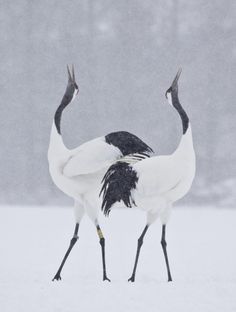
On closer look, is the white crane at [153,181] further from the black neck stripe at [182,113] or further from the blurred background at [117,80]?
the blurred background at [117,80]

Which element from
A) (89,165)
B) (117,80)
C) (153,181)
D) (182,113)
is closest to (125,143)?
(89,165)

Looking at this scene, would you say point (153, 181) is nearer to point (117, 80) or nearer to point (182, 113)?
point (182, 113)

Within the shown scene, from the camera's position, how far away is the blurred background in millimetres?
22469

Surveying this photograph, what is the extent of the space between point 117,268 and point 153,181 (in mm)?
2075

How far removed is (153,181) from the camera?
7145 millimetres

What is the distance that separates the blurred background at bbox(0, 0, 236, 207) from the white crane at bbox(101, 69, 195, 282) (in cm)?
1470

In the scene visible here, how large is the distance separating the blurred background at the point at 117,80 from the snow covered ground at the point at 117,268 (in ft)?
20.5

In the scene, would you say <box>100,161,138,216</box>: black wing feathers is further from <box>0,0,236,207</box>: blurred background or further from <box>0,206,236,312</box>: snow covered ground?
<box>0,0,236,207</box>: blurred background

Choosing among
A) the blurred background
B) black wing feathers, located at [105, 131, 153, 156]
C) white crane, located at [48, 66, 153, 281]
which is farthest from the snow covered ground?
the blurred background

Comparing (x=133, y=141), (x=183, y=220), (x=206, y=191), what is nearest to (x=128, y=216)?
(x=183, y=220)

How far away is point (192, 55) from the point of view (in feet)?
76.4

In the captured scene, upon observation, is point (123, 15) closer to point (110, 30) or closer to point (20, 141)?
point (110, 30)

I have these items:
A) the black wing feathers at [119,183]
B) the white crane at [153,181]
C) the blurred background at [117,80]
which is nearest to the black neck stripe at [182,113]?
the white crane at [153,181]

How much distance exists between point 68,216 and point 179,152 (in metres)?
10.3
